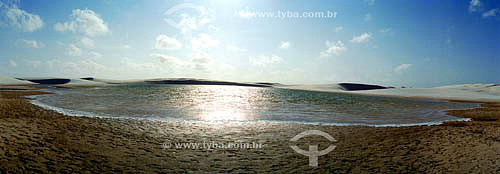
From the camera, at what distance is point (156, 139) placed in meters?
9.33

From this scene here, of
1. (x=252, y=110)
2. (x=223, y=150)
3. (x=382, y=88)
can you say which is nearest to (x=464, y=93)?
Answer: (x=252, y=110)

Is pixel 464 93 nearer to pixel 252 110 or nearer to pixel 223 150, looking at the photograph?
pixel 252 110

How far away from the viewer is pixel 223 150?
26.7 ft

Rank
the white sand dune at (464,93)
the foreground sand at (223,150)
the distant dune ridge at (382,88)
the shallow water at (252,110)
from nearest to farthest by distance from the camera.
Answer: the foreground sand at (223,150) < the shallow water at (252,110) < the white sand dune at (464,93) < the distant dune ridge at (382,88)

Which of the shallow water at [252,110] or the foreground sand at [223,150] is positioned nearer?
the foreground sand at [223,150]

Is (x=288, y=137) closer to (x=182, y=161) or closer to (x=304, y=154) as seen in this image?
(x=304, y=154)

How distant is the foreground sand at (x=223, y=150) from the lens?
656 cm

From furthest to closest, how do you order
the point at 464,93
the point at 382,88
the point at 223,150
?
1. the point at 382,88
2. the point at 464,93
3. the point at 223,150

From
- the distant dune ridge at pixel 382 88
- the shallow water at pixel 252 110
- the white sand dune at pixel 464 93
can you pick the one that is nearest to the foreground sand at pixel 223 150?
the shallow water at pixel 252 110

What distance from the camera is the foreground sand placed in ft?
21.5

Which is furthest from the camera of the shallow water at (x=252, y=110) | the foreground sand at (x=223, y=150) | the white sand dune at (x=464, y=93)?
the white sand dune at (x=464, y=93)

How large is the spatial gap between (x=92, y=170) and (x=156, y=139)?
3293mm

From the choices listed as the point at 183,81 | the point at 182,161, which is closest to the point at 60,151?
the point at 182,161

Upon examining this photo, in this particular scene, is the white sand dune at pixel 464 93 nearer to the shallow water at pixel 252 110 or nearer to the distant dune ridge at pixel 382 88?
the distant dune ridge at pixel 382 88
